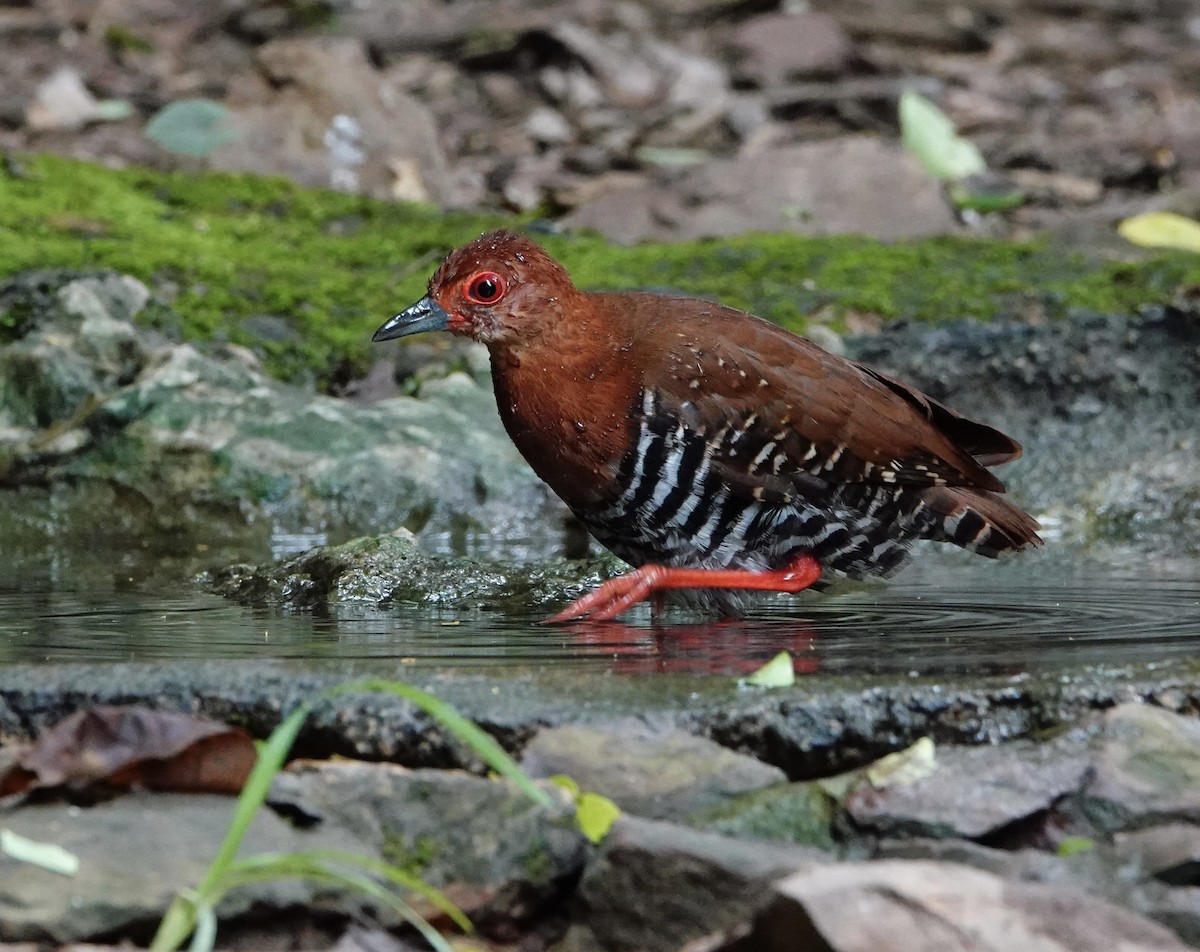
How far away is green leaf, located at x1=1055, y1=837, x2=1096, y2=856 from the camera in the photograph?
2.65 m

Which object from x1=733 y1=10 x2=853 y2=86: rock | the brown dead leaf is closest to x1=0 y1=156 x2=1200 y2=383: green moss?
x1=733 y1=10 x2=853 y2=86: rock

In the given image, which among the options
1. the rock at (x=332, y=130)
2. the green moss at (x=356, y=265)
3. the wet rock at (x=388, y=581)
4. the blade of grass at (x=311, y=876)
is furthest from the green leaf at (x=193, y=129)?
the blade of grass at (x=311, y=876)

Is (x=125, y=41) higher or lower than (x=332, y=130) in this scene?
higher

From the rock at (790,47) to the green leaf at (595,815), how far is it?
28.2ft

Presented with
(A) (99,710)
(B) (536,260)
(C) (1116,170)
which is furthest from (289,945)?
(C) (1116,170)

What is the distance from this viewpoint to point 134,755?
254cm

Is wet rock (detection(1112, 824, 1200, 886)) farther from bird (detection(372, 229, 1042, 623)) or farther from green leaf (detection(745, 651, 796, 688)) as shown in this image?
bird (detection(372, 229, 1042, 623))

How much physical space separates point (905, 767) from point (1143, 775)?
1.25 ft

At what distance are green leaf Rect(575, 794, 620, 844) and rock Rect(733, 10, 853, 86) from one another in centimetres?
858

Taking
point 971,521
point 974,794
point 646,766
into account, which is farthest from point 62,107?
point 974,794

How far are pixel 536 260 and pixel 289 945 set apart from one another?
2.48m

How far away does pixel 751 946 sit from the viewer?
2285 mm

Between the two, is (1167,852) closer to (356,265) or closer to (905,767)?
(905,767)

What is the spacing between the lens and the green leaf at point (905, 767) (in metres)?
2.76
